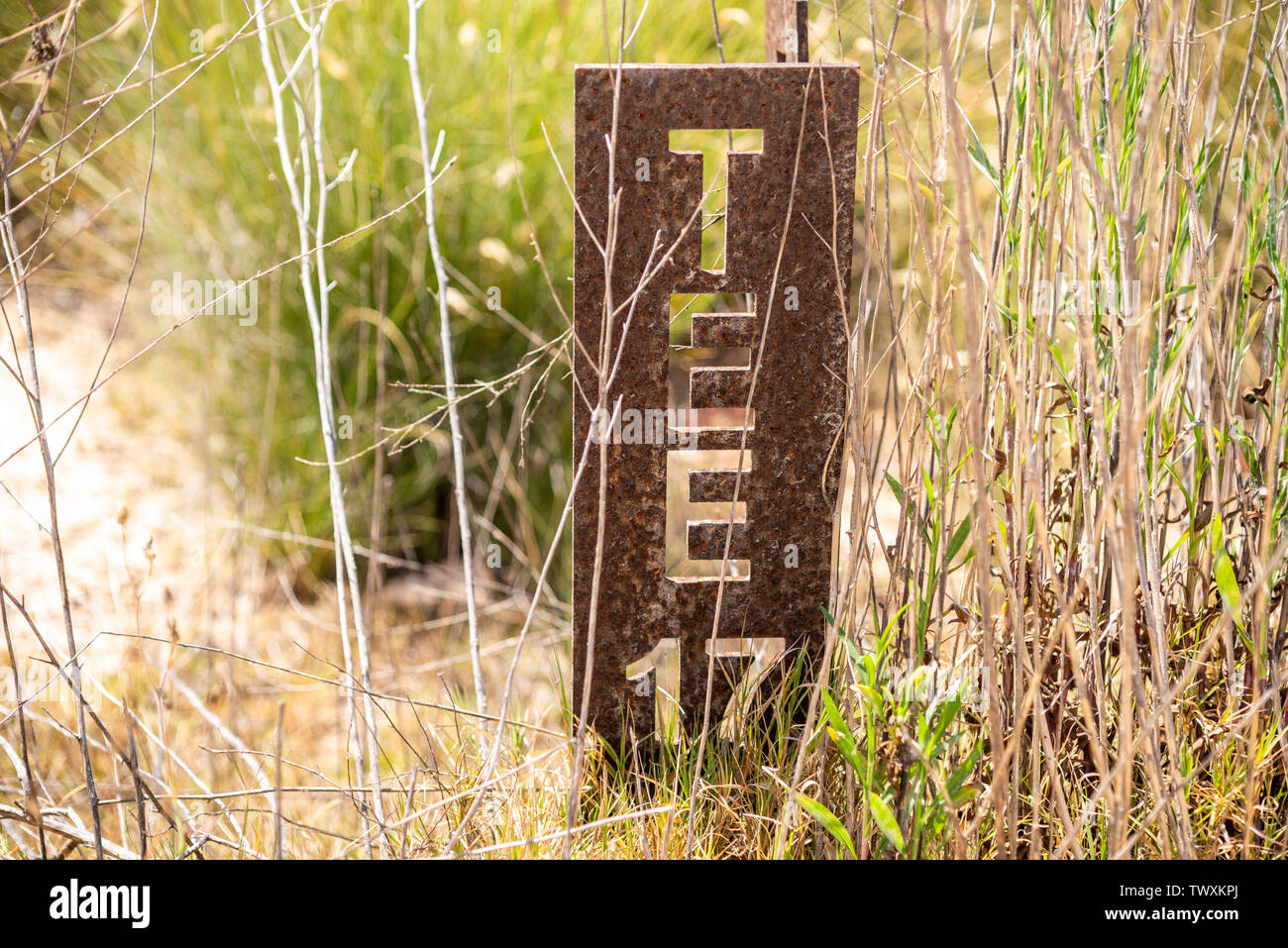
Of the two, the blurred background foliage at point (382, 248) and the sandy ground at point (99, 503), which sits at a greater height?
the blurred background foliage at point (382, 248)

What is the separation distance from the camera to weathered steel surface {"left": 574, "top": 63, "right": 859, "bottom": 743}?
3.48ft

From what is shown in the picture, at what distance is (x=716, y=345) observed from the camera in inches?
43.0

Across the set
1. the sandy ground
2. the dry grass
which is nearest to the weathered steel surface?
the dry grass

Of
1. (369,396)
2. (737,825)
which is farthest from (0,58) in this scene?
(737,825)

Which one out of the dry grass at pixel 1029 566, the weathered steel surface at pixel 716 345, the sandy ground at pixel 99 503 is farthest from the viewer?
the sandy ground at pixel 99 503

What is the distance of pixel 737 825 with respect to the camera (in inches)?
44.4

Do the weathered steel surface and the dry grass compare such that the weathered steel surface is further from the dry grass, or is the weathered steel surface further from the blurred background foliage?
the blurred background foliage

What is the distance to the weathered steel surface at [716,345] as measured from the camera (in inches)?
41.7

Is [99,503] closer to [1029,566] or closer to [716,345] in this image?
[716,345]

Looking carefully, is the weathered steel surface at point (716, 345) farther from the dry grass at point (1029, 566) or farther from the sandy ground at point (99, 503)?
the sandy ground at point (99, 503)

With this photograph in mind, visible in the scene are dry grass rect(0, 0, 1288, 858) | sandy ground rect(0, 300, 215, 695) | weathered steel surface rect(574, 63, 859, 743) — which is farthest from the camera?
sandy ground rect(0, 300, 215, 695)

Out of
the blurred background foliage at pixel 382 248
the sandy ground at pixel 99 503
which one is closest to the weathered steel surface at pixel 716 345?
the blurred background foliage at pixel 382 248

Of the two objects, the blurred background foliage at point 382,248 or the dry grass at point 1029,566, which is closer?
the dry grass at point 1029,566
